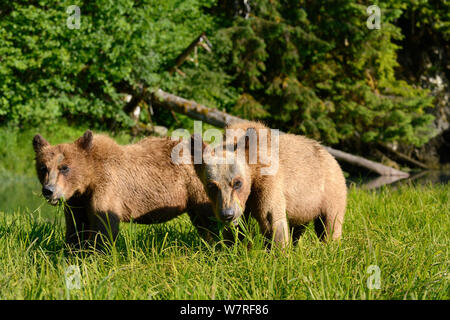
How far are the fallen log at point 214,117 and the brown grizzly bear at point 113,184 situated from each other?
10.2m

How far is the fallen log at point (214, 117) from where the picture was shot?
50.2ft

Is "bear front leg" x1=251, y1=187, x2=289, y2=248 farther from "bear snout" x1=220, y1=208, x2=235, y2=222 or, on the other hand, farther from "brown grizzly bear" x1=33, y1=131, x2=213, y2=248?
"brown grizzly bear" x1=33, y1=131, x2=213, y2=248

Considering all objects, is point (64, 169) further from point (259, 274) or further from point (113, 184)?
point (259, 274)

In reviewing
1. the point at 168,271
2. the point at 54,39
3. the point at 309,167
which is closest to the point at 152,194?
the point at 168,271

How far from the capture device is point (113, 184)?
415cm

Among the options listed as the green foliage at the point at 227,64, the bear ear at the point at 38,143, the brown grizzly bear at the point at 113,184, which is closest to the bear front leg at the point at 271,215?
the brown grizzly bear at the point at 113,184

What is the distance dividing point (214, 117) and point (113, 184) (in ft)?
37.5

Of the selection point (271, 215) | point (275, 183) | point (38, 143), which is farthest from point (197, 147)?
point (38, 143)

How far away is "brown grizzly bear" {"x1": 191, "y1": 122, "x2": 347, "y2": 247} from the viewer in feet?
11.4

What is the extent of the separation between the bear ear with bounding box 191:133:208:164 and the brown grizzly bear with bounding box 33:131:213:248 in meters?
0.60

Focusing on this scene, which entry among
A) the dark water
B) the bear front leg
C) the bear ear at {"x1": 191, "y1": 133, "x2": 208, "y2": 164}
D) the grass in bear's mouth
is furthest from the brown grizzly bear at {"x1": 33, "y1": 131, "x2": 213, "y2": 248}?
the dark water

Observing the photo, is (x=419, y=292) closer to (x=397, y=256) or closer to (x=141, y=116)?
(x=397, y=256)

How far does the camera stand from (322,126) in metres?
18.0

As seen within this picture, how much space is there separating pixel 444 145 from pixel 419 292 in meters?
20.8
